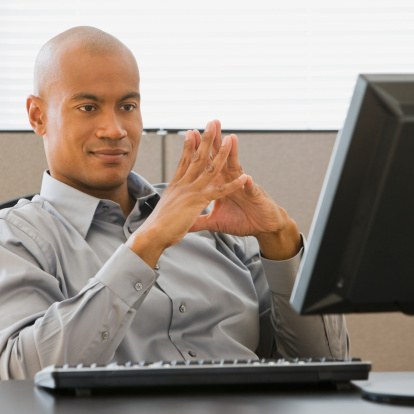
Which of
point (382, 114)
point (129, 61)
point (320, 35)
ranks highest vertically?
point (320, 35)

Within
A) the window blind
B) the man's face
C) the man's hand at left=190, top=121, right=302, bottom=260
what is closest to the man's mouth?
the man's face

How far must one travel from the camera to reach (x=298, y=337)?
147 cm

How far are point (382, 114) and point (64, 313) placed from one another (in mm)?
689

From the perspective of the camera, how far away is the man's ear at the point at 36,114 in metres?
Result: 1.67

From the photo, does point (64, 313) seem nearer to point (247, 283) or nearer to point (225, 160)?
point (225, 160)

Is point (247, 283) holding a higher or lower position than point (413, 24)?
lower

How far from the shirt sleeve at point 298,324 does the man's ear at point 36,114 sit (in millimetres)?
620

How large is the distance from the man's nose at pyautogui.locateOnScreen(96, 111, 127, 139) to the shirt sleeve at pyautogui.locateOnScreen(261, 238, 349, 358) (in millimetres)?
417

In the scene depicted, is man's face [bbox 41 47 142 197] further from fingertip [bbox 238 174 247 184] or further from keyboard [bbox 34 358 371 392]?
keyboard [bbox 34 358 371 392]

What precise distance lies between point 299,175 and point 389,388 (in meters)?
1.47

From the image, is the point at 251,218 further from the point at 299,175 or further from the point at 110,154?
the point at 299,175

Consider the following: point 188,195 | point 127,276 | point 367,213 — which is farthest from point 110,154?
point 367,213

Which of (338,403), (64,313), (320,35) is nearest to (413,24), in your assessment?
(320,35)

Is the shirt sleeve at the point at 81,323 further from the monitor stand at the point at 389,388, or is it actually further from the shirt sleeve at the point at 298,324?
the monitor stand at the point at 389,388
